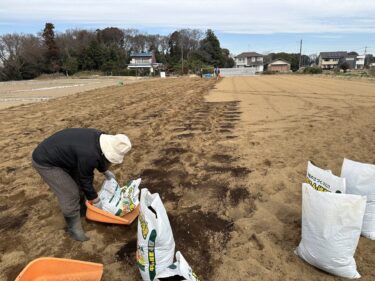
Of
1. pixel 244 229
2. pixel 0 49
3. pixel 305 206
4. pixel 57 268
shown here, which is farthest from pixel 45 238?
pixel 0 49

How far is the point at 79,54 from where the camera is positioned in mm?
57875

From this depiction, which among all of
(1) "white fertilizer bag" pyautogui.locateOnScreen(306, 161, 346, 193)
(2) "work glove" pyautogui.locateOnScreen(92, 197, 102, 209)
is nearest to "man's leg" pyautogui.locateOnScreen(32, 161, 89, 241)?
(2) "work glove" pyautogui.locateOnScreen(92, 197, 102, 209)

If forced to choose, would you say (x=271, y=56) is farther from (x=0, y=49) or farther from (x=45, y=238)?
(x=45, y=238)

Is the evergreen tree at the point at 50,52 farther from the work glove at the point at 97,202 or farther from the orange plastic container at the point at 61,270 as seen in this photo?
the orange plastic container at the point at 61,270

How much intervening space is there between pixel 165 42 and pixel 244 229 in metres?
78.9

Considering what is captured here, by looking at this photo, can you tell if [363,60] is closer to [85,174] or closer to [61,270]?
[85,174]

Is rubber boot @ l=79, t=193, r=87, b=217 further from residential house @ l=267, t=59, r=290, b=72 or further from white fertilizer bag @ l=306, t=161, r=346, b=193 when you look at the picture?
residential house @ l=267, t=59, r=290, b=72

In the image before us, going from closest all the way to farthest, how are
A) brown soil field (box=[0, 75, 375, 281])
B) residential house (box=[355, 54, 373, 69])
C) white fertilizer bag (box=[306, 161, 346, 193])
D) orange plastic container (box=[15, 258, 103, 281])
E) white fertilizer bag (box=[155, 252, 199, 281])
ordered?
1. white fertilizer bag (box=[155, 252, 199, 281])
2. orange plastic container (box=[15, 258, 103, 281])
3. white fertilizer bag (box=[306, 161, 346, 193])
4. brown soil field (box=[0, 75, 375, 281])
5. residential house (box=[355, 54, 373, 69])

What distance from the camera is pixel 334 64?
78.0 metres

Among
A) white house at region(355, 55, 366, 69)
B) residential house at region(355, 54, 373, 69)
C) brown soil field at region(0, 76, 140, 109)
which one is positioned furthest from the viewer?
white house at region(355, 55, 366, 69)

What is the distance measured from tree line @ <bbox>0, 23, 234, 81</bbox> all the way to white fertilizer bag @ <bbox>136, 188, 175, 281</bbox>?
5192cm

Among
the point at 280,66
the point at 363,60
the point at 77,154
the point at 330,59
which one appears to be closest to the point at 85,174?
the point at 77,154

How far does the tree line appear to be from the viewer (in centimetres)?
5275

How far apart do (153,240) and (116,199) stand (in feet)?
3.44
